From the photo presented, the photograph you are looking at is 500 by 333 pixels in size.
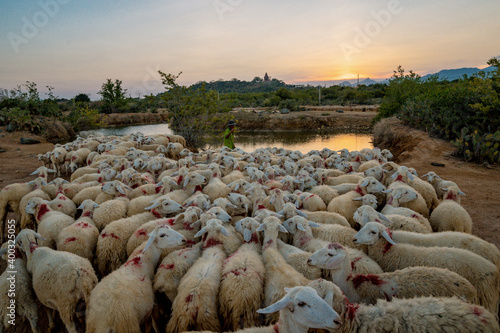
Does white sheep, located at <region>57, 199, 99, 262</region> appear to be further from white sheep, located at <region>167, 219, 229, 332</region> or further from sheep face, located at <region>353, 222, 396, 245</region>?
sheep face, located at <region>353, 222, 396, 245</region>

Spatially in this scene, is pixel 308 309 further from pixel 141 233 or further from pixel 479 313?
pixel 141 233

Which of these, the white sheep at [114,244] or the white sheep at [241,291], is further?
the white sheep at [114,244]

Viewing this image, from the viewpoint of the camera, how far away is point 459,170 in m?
9.65

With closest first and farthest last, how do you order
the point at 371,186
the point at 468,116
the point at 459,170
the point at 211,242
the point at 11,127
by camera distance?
the point at 211,242
the point at 371,186
the point at 459,170
the point at 468,116
the point at 11,127

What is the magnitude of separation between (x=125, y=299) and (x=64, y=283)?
958 millimetres

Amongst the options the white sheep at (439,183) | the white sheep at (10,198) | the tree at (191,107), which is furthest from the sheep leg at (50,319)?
the tree at (191,107)

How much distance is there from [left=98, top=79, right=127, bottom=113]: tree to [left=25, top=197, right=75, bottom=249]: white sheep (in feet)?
131

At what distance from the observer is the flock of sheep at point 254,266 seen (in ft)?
7.89

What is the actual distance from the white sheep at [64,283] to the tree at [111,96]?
4213 centimetres

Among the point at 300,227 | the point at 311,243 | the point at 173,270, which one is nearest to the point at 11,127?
the point at 173,270

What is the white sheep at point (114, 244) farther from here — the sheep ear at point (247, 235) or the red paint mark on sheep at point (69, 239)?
the sheep ear at point (247, 235)

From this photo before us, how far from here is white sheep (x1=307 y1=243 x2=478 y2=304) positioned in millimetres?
2734

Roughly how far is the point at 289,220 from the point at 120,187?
3639 millimetres

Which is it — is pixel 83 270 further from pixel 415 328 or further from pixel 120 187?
pixel 415 328
